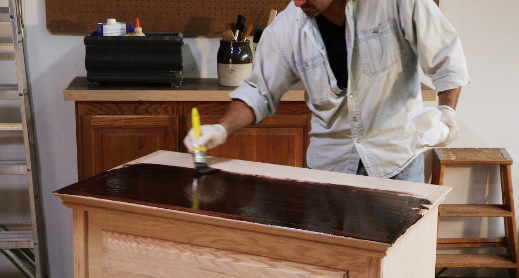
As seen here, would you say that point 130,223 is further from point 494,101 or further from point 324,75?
point 494,101

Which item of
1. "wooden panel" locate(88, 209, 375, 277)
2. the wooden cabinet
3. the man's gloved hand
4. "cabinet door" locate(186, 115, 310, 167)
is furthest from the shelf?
"wooden panel" locate(88, 209, 375, 277)

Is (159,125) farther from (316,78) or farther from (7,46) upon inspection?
(316,78)

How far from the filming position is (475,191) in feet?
9.46

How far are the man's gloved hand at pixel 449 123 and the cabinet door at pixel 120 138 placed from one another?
1232 mm

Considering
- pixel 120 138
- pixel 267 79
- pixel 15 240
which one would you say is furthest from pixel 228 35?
pixel 15 240

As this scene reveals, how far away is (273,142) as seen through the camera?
2.38 metres

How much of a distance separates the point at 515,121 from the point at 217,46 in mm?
1520

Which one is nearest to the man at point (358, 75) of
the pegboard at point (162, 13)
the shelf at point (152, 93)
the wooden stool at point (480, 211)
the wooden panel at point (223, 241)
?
the wooden panel at point (223, 241)

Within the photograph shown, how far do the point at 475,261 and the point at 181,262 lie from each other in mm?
1945

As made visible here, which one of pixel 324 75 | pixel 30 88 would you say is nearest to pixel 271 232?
pixel 324 75

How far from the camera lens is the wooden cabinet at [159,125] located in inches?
89.9

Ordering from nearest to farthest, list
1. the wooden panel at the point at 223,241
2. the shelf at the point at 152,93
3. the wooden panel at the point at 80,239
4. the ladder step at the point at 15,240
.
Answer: the wooden panel at the point at 223,241 < the wooden panel at the point at 80,239 < the shelf at the point at 152,93 < the ladder step at the point at 15,240

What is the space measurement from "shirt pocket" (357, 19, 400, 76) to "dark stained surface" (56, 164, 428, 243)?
1.29ft

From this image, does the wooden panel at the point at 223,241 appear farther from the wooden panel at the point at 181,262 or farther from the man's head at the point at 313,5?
the man's head at the point at 313,5
